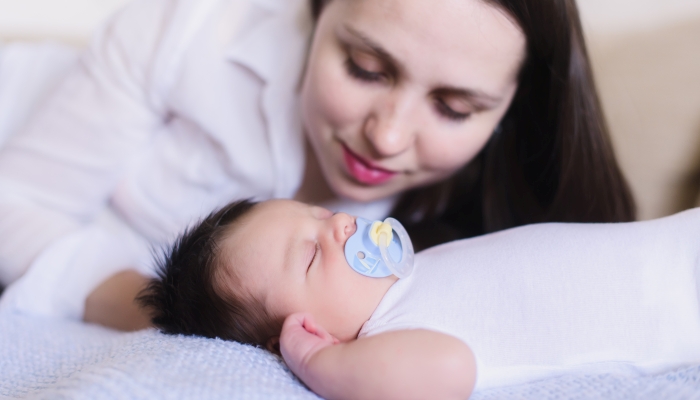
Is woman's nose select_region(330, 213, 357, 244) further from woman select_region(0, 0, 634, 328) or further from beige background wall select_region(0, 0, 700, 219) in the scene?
beige background wall select_region(0, 0, 700, 219)

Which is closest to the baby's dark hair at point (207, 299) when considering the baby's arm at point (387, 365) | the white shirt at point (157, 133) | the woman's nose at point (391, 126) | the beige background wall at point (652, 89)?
the baby's arm at point (387, 365)

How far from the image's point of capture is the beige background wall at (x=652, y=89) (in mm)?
1248

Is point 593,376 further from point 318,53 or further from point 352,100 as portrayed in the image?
point 318,53

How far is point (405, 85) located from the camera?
92 centimetres

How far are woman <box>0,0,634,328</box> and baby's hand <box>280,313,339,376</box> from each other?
353mm

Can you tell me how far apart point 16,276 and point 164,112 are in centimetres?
47

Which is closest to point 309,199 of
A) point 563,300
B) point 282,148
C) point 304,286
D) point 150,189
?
point 282,148

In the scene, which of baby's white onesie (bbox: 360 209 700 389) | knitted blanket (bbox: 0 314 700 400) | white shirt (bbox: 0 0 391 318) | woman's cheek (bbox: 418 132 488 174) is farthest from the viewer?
white shirt (bbox: 0 0 391 318)

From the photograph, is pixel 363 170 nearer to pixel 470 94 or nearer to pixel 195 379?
pixel 470 94

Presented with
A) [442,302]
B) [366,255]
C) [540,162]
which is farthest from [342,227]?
[540,162]

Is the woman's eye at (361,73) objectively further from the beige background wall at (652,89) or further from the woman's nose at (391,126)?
the beige background wall at (652,89)

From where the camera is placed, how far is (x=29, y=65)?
1418 mm

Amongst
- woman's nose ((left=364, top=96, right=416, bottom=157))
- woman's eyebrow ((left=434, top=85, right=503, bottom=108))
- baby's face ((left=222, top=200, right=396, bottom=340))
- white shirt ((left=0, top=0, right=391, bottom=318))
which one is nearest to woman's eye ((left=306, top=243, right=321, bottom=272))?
baby's face ((left=222, top=200, right=396, bottom=340))

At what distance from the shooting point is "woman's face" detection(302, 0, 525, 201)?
34.1 inches
